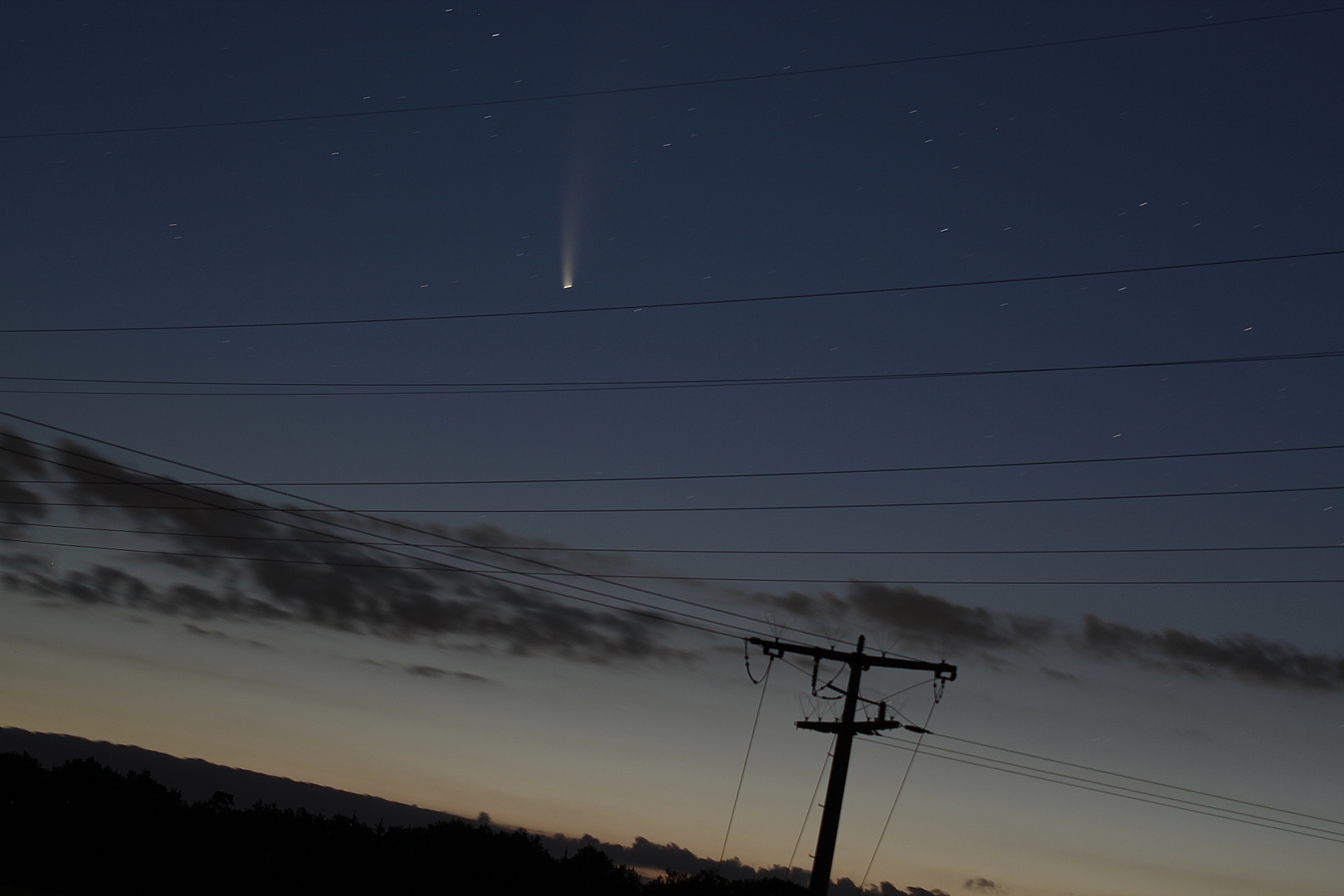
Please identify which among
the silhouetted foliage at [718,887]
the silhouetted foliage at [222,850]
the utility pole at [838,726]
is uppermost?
the utility pole at [838,726]

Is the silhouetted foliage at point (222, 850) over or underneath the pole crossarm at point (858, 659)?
underneath

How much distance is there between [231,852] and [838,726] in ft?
81.6

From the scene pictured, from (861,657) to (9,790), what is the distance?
3329cm

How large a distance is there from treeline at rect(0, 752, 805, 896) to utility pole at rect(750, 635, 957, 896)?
10735 mm

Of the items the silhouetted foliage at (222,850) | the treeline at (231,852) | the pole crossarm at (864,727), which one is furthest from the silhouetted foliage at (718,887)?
the pole crossarm at (864,727)

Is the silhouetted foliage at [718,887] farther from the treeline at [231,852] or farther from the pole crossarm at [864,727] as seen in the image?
the pole crossarm at [864,727]

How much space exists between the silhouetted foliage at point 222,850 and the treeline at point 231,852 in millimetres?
40

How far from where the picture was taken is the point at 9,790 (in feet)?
132

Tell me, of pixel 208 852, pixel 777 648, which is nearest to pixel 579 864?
pixel 208 852

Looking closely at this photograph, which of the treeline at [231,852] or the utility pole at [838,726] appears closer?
the utility pole at [838,726]

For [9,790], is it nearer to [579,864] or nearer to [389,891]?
[389,891]

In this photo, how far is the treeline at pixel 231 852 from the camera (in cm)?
3772

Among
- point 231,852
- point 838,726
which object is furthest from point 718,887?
point 231,852

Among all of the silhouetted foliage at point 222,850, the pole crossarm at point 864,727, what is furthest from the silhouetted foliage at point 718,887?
the pole crossarm at point 864,727
